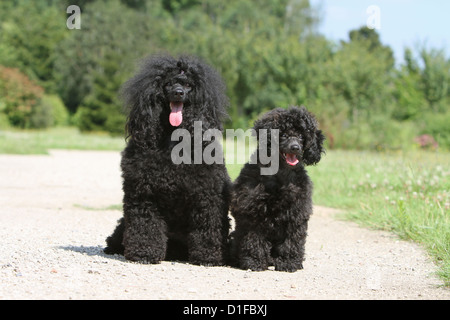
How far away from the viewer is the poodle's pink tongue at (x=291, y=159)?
5.51m

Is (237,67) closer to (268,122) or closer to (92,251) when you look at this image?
(92,251)

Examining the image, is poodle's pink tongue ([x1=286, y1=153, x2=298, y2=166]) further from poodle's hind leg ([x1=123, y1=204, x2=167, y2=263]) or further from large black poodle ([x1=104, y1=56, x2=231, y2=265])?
poodle's hind leg ([x1=123, y1=204, x2=167, y2=263])

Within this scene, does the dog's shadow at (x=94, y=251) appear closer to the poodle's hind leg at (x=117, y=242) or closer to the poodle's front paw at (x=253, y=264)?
the poodle's hind leg at (x=117, y=242)

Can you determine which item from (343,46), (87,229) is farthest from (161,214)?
(343,46)

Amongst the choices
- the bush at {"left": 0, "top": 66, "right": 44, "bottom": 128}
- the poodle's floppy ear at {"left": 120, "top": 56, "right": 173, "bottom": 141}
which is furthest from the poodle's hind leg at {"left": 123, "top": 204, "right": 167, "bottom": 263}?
the bush at {"left": 0, "top": 66, "right": 44, "bottom": 128}

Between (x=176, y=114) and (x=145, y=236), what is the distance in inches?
45.1

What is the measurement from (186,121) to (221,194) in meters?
0.75

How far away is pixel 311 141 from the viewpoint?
5602mm

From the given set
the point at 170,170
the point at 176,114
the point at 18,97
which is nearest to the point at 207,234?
the point at 170,170

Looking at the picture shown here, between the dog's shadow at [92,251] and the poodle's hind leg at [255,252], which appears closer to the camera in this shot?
the poodle's hind leg at [255,252]

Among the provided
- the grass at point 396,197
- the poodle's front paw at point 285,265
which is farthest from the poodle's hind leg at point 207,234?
the grass at point 396,197

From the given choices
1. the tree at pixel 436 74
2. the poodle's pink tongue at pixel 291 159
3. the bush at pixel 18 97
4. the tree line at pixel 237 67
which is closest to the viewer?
the poodle's pink tongue at pixel 291 159

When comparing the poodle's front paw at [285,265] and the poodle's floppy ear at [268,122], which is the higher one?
the poodle's floppy ear at [268,122]

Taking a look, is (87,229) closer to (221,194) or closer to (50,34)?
(221,194)
